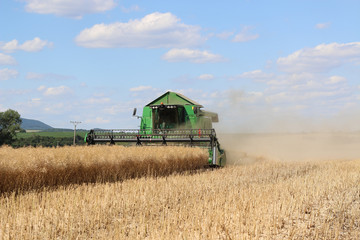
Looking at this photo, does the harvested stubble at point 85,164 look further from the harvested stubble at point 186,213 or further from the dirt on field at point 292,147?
the dirt on field at point 292,147

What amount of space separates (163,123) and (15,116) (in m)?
40.0

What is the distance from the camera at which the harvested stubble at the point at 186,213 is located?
528 cm

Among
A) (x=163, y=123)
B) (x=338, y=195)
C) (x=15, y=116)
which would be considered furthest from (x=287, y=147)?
(x=15, y=116)

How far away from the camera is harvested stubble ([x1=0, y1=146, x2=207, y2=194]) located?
8.24 m

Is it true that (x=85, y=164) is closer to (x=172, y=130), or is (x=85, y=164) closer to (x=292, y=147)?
(x=172, y=130)

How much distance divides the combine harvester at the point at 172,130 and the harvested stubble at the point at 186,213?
4.06 meters

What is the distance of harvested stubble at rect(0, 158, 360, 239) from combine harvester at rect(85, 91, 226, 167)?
406 centimetres

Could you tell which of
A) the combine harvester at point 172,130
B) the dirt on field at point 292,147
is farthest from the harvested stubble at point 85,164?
the dirt on field at point 292,147

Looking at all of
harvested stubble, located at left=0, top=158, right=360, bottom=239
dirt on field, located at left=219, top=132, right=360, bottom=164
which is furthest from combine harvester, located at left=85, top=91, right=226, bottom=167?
harvested stubble, located at left=0, top=158, right=360, bottom=239

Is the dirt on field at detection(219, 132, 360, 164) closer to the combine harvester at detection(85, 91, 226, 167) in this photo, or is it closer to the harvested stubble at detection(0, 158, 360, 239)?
the combine harvester at detection(85, 91, 226, 167)

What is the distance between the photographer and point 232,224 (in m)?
5.44

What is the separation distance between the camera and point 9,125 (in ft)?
161

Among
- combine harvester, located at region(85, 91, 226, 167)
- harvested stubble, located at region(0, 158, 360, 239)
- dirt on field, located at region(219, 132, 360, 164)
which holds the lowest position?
harvested stubble, located at region(0, 158, 360, 239)

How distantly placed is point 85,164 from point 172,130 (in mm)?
4255
